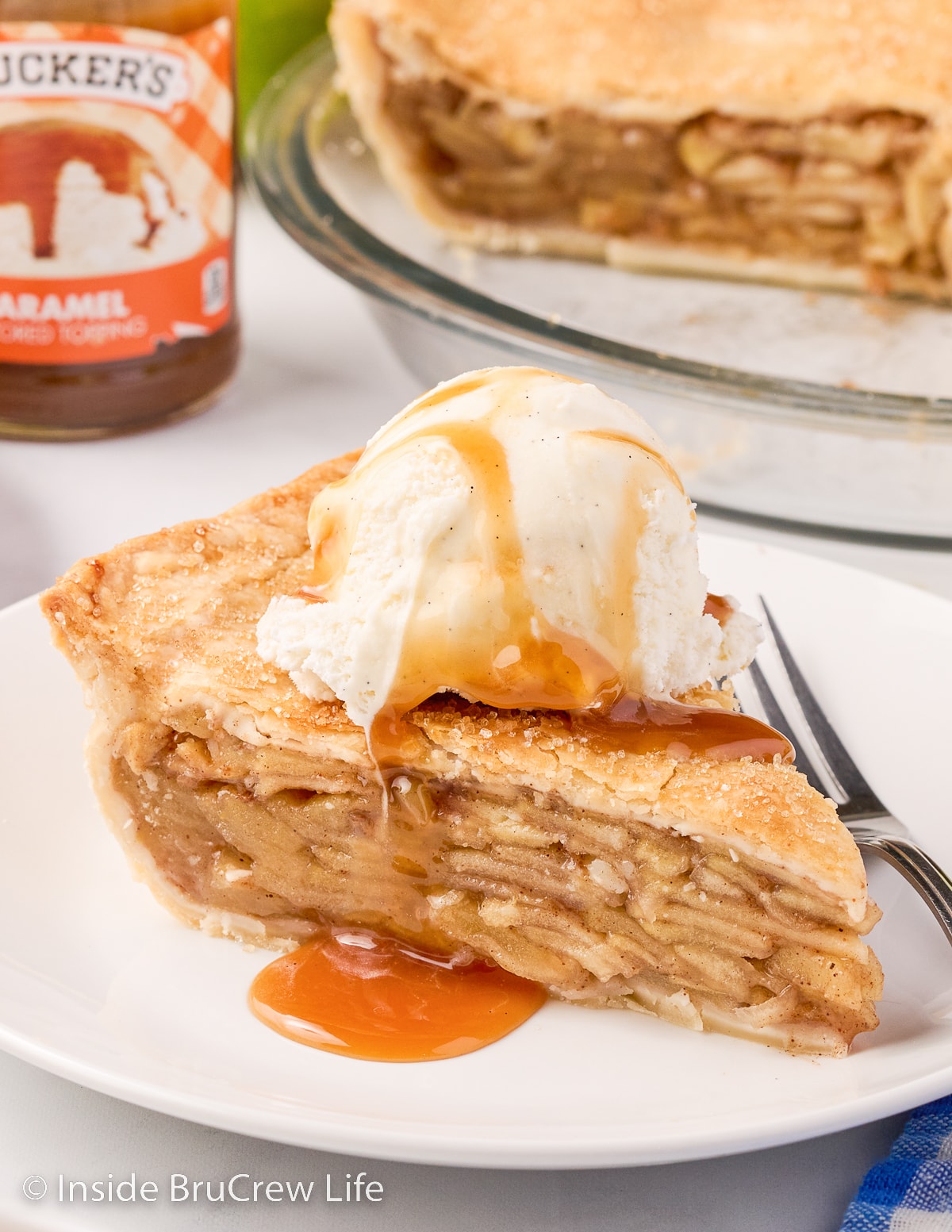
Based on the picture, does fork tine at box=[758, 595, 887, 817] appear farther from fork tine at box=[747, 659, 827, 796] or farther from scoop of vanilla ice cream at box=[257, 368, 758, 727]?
scoop of vanilla ice cream at box=[257, 368, 758, 727]

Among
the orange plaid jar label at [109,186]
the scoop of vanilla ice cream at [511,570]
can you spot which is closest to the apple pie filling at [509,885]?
the scoop of vanilla ice cream at [511,570]

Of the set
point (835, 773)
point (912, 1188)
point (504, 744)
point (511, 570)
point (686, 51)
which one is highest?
point (686, 51)

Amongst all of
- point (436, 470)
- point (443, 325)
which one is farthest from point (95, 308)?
point (436, 470)

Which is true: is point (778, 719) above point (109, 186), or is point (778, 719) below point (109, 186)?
below

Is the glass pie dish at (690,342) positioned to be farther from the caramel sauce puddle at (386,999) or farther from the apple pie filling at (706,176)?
the caramel sauce puddle at (386,999)

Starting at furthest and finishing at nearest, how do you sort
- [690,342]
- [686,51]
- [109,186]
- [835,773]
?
1. [686,51]
2. [690,342]
3. [109,186]
4. [835,773]

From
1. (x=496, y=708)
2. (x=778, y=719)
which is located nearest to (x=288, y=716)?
(x=496, y=708)

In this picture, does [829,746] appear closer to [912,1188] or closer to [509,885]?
[509,885]
